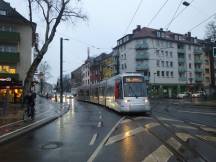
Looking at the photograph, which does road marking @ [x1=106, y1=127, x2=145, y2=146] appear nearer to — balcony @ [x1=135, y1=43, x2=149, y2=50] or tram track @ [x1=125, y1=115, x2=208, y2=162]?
tram track @ [x1=125, y1=115, x2=208, y2=162]

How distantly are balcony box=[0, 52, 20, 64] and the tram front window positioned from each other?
27.3m

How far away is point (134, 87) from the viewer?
2372 cm

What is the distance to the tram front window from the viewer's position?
2348 cm

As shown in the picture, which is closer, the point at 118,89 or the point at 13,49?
the point at 118,89

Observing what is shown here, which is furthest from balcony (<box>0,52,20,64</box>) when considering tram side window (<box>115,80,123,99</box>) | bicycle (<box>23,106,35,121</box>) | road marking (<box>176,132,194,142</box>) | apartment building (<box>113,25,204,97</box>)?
road marking (<box>176,132,194,142</box>)

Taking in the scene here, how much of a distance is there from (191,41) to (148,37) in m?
19.7

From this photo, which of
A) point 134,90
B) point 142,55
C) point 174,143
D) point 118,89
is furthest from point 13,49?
point 142,55

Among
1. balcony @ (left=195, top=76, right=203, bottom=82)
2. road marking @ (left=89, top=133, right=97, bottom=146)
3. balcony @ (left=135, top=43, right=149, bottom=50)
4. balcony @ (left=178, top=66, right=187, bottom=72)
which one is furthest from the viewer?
balcony @ (left=195, top=76, right=203, bottom=82)

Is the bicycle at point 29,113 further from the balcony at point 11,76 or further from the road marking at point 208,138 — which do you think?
the balcony at point 11,76

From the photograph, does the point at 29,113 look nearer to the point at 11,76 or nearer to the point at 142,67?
the point at 11,76

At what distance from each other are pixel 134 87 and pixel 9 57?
27.9 m

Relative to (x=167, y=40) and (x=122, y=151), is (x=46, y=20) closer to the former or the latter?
(x=122, y=151)

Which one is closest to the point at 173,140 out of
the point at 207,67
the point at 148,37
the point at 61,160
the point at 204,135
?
the point at 204,135

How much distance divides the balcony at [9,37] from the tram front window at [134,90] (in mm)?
27920
